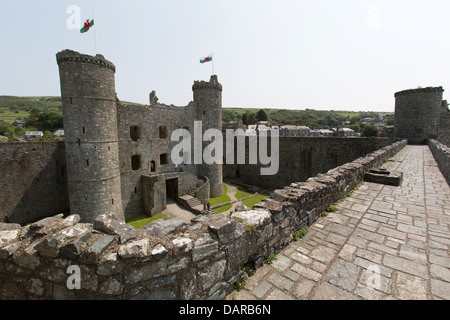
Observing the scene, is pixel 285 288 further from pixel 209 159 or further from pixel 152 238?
pixel 209 159

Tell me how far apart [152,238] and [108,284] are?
22.9 inches

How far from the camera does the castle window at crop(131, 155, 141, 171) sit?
17828 mm

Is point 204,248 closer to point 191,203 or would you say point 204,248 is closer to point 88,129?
point 88,129

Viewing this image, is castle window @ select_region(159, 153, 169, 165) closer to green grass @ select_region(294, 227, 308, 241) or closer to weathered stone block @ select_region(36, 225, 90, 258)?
green grass @ select_region(294, 227, 308, 241)

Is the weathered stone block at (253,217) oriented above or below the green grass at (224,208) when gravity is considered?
above

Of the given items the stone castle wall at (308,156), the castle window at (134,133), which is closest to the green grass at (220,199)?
the stone castle wall at (308,156)

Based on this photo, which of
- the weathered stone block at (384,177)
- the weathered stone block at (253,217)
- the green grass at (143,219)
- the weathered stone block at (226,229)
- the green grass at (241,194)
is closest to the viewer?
the weathered stone block at (226,229)

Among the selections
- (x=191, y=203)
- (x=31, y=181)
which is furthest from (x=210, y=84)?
(x=31, y=181)

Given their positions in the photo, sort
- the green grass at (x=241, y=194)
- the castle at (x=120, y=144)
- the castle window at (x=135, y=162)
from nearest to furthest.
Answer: the castle at (x=120, y=144)
the castle window at (x=135, y=162)
the green grass at (x=241, y=194)

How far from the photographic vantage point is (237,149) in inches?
1080

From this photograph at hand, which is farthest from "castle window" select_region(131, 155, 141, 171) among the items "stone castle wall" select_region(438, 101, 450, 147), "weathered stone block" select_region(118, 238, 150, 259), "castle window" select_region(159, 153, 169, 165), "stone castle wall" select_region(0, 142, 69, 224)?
"stone castle wall" select_region(438, 101, 450, 147)

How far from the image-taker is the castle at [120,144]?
500 inches

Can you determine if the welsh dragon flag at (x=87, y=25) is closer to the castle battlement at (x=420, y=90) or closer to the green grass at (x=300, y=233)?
the green grass at (x=300, y=233)

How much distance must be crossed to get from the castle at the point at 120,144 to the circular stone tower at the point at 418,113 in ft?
62.4
